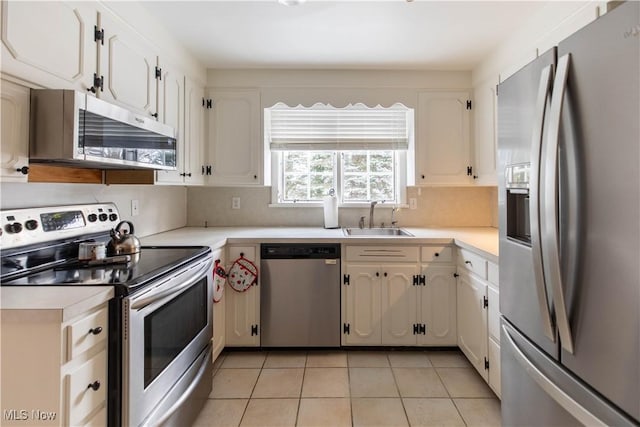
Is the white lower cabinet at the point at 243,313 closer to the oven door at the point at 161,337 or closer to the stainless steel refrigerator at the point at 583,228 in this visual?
the oven door at the point at 161,337

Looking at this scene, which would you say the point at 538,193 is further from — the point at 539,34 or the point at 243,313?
the point at 243,313

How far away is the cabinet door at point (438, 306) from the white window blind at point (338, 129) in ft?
3.98

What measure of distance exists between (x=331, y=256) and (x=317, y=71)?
1.60 meters

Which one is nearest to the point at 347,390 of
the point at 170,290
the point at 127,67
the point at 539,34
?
the point at 170,290

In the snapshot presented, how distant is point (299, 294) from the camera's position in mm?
2404

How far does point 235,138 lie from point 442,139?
1811mm

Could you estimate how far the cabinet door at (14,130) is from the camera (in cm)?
109

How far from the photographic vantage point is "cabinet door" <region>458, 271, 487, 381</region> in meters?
1.97

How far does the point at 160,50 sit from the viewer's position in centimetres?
205

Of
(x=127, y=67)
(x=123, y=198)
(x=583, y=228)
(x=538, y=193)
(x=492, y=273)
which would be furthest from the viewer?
(x=123, y=198)

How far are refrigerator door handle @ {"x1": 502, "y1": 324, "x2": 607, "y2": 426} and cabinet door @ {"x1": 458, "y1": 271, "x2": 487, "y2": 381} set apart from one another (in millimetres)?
823

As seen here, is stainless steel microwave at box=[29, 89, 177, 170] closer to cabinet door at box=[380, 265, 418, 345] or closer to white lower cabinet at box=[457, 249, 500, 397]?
cabinet door at box=[380, 265, 418, 345]

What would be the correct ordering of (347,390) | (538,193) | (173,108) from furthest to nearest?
(173,108), (347,390), (538,193)

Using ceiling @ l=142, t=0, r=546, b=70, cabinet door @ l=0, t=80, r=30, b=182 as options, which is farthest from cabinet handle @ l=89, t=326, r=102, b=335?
ceiling @ l=142, t=0, r=546, b=70
